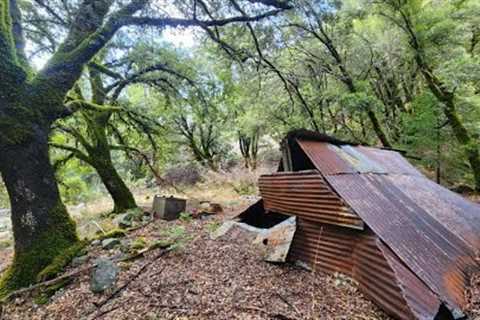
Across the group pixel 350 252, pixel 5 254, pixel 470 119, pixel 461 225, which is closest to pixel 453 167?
pixel 470 119

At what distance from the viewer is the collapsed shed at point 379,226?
87.9 inches

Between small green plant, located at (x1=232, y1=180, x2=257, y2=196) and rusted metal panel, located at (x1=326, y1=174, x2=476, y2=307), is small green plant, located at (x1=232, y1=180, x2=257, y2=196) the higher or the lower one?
the lower one

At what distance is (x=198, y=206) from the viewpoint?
6.69m

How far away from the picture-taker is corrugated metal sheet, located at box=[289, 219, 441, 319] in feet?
6.84

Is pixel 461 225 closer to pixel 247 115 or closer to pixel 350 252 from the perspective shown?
pixel 350 252

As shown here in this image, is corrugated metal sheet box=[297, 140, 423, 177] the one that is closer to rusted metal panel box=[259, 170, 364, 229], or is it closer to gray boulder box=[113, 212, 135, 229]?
rusted metal panel box=[259, 170, 364, 229]

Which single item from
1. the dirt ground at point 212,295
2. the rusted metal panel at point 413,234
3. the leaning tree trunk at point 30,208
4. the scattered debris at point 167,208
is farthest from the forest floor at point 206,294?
the scattered debris at point 167,208

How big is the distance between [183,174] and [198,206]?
642 cm

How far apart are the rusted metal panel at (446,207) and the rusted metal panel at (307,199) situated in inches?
52.5

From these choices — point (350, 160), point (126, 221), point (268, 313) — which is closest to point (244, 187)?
point (126, 221)

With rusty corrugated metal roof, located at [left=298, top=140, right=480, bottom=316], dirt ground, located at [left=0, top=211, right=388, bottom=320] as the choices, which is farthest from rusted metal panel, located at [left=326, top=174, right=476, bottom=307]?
dirt ground, located at [left=0, top=211, right=388, bottom=320]

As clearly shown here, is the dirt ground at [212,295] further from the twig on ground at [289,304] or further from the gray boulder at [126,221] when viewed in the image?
the gray boulder at [126,221]

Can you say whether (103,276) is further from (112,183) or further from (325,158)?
(112,183)

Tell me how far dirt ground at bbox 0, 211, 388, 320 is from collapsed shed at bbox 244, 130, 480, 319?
250mm
